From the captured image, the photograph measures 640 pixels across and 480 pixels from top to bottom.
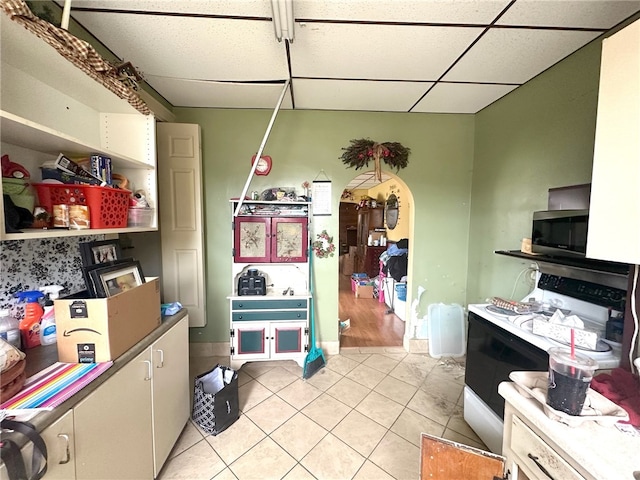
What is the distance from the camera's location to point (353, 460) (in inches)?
58.7

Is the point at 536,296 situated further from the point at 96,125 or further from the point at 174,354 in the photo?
the point at 96,125

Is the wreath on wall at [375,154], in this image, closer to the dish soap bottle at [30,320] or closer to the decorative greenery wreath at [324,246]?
the decorative greenery wreath at [324,246]

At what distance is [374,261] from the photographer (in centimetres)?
525

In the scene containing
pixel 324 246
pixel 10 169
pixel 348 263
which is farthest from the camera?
pixel 348 263

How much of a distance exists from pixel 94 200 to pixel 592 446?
2.02m

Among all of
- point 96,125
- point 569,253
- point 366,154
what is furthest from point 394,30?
point 96,125

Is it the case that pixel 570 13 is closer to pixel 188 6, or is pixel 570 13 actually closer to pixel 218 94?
pixel 188 6

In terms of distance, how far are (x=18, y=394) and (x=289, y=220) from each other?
6.00ft

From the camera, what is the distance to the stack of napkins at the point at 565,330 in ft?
3.67

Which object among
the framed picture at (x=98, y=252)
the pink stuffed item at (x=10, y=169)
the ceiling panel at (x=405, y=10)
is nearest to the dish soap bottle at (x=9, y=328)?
the framed picture at (x=98, y=252)

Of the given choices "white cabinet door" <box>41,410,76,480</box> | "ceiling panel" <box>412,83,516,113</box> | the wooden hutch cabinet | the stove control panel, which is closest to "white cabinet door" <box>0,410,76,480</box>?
"white cabinet door" <box>41,410,76,480</box>

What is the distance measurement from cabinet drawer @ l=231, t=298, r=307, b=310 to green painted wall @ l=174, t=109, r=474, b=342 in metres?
0.38

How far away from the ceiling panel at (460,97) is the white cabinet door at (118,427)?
2743 millimetres

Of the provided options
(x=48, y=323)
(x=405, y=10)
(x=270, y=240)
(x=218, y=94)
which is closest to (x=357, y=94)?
(x=405, y=10)
